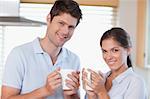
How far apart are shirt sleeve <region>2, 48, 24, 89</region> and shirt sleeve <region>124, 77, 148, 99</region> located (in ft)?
1.44

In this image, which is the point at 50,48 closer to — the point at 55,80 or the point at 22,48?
the point at 22,48


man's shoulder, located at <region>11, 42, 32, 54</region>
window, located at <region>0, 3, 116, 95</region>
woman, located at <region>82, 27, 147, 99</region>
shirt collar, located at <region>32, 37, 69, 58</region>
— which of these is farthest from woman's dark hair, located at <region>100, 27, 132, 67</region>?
window, located at <region>0, 3, 116, 95</region>

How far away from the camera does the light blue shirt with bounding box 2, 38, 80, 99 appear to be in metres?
1.21

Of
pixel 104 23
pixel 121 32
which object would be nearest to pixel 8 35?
pixel 104 23

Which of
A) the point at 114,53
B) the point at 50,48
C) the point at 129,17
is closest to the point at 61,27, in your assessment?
the point at 50,48

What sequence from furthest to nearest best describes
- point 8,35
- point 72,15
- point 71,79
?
point 8,35, point 72,15, point 71,79

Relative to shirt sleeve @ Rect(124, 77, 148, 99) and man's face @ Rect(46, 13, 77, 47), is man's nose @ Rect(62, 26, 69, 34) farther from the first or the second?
shirt sleeve @ Rect(124, 77, 148, 99)

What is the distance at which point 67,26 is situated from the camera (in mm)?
1220

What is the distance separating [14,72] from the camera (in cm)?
121

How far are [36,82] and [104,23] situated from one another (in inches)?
62.6

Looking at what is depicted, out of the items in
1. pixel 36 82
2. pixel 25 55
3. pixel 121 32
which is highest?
pixel 121 32

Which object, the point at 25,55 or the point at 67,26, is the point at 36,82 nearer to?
the point at 25,55

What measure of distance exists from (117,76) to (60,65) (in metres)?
0.26

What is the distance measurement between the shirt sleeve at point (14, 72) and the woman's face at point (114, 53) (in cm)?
36
